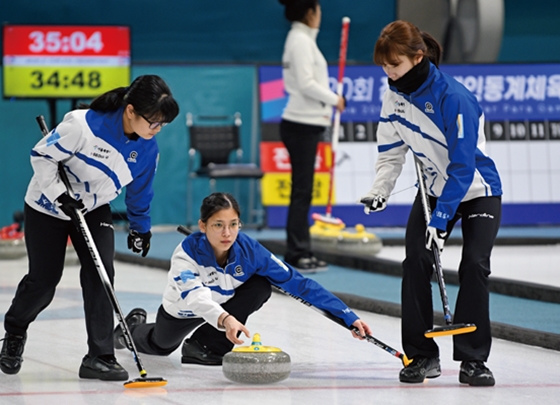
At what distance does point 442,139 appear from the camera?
352 cm

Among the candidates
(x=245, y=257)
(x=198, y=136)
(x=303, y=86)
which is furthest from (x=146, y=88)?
(x=198, y=136)

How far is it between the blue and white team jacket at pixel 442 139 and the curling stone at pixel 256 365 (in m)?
0.68

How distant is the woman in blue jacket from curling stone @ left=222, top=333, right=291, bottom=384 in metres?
0.41

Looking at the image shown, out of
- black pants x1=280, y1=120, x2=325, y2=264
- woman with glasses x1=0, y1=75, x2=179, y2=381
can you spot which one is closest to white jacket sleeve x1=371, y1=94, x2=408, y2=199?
woman with glasses x1=0, y1=75, x2=179, y2=381

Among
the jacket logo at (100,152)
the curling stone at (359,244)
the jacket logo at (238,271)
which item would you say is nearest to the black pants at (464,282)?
the jacket logo at (238,271)

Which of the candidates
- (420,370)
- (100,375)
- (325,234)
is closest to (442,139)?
(420,370)

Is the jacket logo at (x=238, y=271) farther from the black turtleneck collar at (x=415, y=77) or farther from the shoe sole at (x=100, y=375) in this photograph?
the black turtleneck collar at (x=415, y=77)

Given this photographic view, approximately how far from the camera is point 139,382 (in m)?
3.35

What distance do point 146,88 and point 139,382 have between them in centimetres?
95

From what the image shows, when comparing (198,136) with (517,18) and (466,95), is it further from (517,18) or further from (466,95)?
(466,95)

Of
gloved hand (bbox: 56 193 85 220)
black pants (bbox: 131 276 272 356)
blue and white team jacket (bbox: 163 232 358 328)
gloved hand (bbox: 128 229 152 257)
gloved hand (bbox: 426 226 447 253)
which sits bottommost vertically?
black pants (bbox: 131 276 272 356)

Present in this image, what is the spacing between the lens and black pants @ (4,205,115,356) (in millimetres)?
3633

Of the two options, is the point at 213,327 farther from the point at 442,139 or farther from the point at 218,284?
the point at 442,139

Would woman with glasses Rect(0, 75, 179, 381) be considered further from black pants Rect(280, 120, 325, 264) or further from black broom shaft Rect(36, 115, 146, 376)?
black pants Rect(280, 120, 325, 264)
